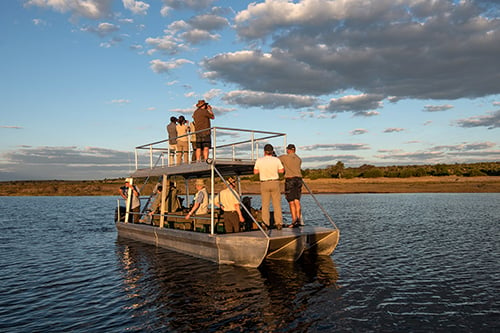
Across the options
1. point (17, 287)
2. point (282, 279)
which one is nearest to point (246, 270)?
A: point (282, 279)

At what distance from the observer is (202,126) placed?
14.1m

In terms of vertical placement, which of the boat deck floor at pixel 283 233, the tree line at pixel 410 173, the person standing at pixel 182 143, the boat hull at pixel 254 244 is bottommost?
the boat hull at pixel 254 244

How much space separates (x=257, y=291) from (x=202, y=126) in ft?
22.7

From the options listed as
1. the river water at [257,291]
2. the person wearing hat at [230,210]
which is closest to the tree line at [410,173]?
the river water at [257,291]

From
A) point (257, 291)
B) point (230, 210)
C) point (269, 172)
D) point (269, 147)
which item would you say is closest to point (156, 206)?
point (230, 210)

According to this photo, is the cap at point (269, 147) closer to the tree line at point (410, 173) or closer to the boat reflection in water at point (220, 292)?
the boat reflection in water at point (220, 292)

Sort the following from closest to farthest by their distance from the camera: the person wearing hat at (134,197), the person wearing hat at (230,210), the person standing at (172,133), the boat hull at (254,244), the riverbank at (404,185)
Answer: the boat hull at (254,244)
the person wearing hat at (230,210)
the person standing at (172,133)
the person wearing hat at (134,197)
the riverbank at (404,185)

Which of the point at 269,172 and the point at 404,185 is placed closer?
the point at 269,172

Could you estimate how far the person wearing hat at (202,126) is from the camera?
14.0m

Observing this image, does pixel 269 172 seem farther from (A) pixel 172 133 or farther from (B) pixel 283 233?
(A) pixel 172 133

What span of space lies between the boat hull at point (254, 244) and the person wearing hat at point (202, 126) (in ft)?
10.2

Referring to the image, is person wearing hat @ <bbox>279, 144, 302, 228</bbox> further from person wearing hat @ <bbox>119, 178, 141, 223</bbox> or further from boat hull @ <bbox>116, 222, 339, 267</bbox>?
person wearing hat @ <bbox>119, 178, 141, 223</bbox>

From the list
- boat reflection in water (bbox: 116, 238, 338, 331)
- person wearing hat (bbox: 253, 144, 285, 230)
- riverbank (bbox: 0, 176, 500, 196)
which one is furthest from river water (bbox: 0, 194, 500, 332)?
riverbank (bbox: 0, 176, 500, 196)

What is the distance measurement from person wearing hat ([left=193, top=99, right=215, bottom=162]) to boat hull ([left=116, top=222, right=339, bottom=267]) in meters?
3.10
